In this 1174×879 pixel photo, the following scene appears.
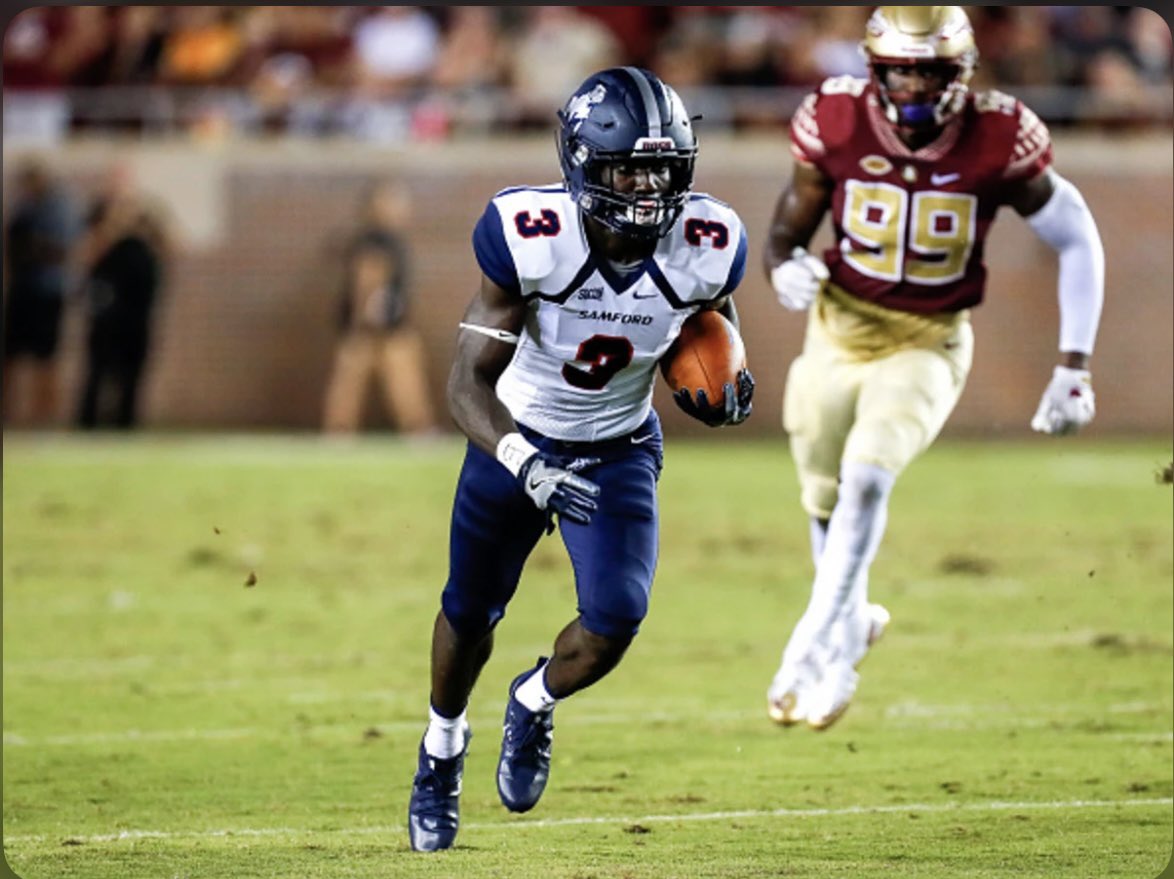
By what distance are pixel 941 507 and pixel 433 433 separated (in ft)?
16.4

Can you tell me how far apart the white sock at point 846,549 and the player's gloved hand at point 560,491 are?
1.50m

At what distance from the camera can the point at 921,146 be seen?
21.7 feet

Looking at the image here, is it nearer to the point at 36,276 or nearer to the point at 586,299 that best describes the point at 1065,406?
the point at 586,299

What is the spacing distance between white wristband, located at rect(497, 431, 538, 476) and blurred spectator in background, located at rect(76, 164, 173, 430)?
11365 mm

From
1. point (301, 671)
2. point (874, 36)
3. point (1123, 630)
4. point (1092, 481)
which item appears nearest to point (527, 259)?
point (874, 36)


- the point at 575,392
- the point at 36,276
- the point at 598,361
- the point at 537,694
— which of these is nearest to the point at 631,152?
the point at 598,361

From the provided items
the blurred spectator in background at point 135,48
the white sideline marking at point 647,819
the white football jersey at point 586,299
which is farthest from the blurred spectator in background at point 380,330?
the white football jersey at point 586,299

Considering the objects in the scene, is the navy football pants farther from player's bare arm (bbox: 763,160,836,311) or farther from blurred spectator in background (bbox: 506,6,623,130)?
blurred spectator in background (bbox: 506,6,623,130)

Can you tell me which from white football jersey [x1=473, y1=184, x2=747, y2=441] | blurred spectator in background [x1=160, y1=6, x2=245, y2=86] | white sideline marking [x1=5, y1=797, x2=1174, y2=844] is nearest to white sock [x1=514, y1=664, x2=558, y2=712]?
white sideline marking [x1=5, y1=797, x2=1174, y2=844]

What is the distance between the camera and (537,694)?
5.66 metres

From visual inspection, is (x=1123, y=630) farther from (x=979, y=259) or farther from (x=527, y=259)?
(x=527, y=259)

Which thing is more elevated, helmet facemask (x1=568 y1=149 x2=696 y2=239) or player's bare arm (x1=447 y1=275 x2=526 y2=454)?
helmet facemask (x1=568 y1=149 x2=696 y2=239)

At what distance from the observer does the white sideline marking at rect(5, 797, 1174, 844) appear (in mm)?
5840

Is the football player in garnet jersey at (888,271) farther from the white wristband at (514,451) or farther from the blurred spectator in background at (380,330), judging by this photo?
the blurred spectator in background at (380,330)
